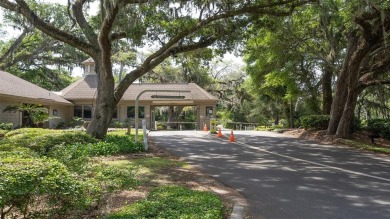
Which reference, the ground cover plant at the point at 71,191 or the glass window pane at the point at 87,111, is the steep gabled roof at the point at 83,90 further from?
the ground cover plant at the point at 71,191

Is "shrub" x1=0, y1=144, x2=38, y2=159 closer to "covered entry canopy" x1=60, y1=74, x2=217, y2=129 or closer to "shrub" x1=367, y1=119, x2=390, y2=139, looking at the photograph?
"shrub" x1=367, y1=119, x2=390, y2=139

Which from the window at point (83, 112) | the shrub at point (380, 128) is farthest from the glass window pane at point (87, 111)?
the shrub at point (380, 128)

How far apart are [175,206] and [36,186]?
7.16ft

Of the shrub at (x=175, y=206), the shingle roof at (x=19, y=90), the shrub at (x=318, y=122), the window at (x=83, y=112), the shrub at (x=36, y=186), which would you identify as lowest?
the shrub at (x=175, y=206)

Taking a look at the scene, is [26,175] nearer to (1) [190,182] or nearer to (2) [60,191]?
(2) [60,191]

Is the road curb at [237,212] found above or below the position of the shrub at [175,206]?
below

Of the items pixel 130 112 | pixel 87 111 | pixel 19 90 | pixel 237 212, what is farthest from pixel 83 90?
pixel 237 212

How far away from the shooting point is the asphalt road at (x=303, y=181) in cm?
660

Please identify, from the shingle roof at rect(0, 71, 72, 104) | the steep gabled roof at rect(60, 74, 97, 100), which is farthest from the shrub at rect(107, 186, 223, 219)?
the steep gabled roof at rect(60, 74, 97, 100)

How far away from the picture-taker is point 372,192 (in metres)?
8.09

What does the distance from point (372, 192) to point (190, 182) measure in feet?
13.1

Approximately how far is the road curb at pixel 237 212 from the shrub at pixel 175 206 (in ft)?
0.72

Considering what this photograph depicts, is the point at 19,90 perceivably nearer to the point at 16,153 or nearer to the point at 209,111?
the point at 209,111

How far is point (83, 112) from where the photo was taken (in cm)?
3588
